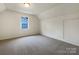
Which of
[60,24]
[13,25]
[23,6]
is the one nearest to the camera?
[23,6]

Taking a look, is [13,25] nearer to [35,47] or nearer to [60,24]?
[35,47]

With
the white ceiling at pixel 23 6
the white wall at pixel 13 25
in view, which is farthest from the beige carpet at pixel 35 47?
the white ceiling at pixel 23 6

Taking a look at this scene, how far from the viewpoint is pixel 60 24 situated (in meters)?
1.67

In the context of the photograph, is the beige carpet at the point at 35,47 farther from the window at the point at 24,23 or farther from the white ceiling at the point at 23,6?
the white ceiling at the point at 23,6

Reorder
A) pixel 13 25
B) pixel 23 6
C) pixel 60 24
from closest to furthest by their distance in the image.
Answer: pixel 23 6 < pixel 13 25 < pixel 60 24

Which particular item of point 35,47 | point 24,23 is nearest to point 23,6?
point 24,23

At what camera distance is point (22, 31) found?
4.95 ft

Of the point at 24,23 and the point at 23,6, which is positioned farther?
the point at 24,23

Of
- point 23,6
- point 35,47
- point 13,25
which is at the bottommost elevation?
point 35,47

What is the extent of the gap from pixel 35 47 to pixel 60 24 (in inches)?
26.3

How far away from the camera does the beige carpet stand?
135 centimetres

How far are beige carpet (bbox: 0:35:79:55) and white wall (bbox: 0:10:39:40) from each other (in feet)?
0.32

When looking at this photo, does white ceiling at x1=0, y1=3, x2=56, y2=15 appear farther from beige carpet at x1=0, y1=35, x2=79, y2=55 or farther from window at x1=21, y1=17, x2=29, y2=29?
beige carpet at x1=0, y1=35, x2=79, y2=55
